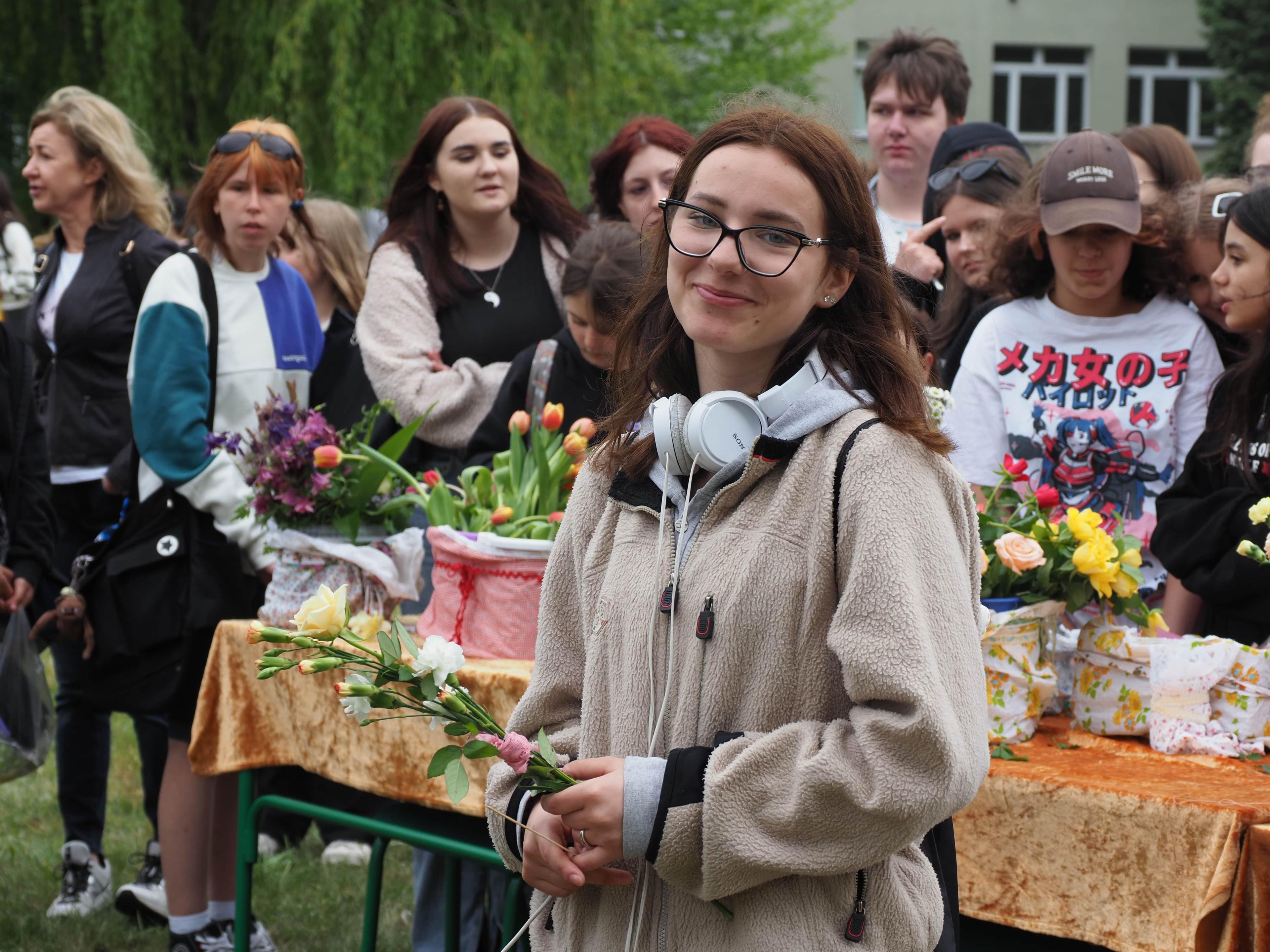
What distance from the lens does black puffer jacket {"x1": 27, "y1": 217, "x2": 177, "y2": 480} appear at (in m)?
4.52

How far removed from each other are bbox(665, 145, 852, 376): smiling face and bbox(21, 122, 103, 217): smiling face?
139 inches

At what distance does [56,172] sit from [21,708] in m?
1.92

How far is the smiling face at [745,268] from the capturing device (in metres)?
1.64

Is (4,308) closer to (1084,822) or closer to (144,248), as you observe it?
(144,248)

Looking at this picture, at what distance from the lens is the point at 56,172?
4.59 m

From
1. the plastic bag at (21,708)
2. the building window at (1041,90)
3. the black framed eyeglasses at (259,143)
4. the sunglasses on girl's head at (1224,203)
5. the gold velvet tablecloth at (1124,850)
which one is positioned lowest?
the plastic bag at (21,708)

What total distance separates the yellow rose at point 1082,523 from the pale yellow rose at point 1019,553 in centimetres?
9

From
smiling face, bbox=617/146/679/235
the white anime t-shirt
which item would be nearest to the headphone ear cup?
the white anime t-shirt

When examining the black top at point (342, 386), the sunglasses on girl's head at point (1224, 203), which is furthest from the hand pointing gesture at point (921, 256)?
the black top at point (342, 386)

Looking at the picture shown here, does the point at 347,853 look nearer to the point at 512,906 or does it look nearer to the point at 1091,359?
the point at 512,906

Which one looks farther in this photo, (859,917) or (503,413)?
(503,413)

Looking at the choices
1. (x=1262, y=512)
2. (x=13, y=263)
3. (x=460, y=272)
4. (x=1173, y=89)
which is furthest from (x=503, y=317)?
(x=1173, y=89)

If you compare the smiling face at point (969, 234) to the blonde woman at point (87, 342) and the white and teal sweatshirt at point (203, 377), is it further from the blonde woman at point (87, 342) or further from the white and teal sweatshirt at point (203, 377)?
the blonde woman at point (87, 342)

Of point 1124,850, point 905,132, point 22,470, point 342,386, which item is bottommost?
point 1124,850
